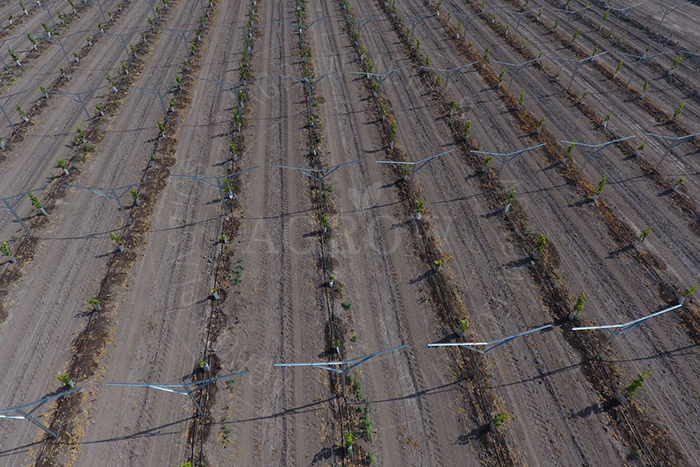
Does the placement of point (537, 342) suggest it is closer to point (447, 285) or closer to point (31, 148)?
point (447, 285)

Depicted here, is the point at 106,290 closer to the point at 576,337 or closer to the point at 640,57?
the point at 576,337

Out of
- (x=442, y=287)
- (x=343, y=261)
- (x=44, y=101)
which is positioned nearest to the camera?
(x=442, y=287)

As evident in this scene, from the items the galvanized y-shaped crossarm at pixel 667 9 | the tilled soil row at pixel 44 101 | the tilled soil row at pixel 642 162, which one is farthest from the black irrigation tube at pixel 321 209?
the galvanized y-shaped crossarm at pixel 667 9

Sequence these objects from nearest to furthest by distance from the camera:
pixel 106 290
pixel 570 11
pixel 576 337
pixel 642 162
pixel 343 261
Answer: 1. pixel 576 337
2. pixel 106 290
3. pixel 343 261
4. pixel 642 162
5. pixel 570 11

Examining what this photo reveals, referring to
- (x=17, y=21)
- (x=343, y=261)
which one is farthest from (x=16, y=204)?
(x=17, y=21)

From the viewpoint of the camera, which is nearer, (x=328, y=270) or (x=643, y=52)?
(x=328, y=270)

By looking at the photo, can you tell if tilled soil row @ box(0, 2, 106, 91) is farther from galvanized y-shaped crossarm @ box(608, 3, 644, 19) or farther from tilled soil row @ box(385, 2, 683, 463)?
galvanized y-shaped crossarm @ box(608, 3, 644, 19)

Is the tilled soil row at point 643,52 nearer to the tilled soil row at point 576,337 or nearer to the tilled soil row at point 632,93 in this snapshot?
the tilled soil row at point 632,93
